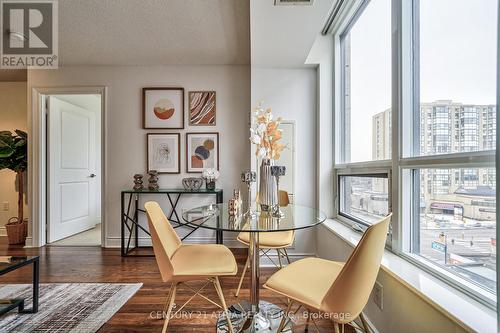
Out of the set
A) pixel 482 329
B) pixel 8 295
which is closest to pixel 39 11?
pixel 8 295

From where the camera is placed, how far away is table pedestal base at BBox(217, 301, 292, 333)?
1554 millimetres

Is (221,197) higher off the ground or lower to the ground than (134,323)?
higher

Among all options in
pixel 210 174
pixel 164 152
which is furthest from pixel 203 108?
pixel 210 174

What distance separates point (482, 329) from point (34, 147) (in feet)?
14.9

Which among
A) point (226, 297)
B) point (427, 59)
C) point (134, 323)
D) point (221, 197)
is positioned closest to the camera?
point (427, 59)

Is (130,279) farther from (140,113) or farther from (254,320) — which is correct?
(140,113)

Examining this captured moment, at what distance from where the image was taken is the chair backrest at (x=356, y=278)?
0.95 meters

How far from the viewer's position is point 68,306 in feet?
6.09

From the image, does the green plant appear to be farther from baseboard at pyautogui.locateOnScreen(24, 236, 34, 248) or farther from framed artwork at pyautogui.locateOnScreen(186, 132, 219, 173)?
framed artwork at pyautogui.locateOnScreen(186, 132, 219, 173)

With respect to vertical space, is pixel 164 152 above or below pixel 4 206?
above

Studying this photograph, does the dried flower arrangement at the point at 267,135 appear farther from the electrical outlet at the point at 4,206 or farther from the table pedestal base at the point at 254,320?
the electrical outlet at the point at 4,206

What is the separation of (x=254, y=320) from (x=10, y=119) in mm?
4742

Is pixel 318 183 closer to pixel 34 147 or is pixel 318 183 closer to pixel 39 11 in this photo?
pixel 39 11

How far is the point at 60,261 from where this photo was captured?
2740 millimetres
